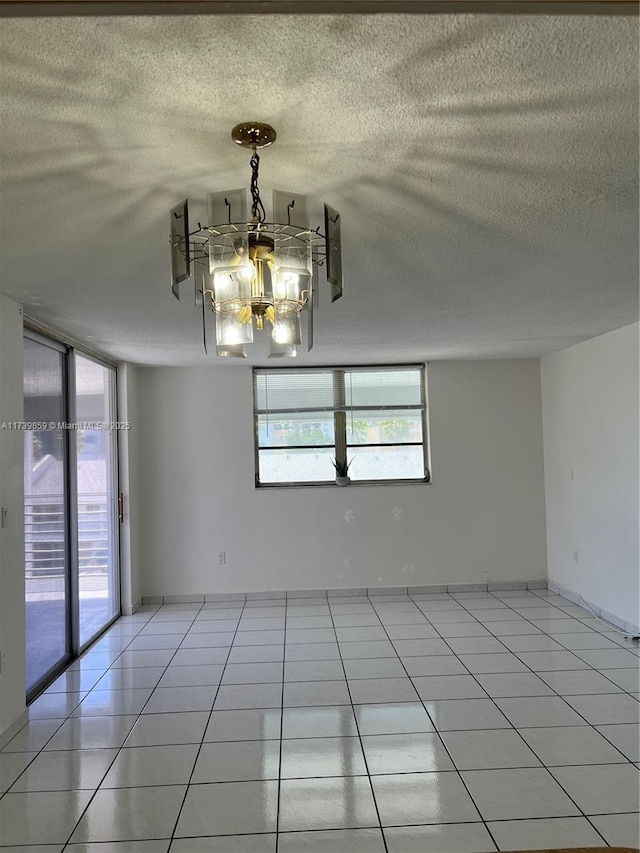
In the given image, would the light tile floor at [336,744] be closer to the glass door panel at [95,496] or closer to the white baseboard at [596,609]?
the white baseboard at [596,609]

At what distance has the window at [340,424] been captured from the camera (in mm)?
6977

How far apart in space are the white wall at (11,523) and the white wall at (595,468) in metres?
4.38

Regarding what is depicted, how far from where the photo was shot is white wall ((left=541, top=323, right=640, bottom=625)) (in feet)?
16.7

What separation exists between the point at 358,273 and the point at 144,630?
399 cm

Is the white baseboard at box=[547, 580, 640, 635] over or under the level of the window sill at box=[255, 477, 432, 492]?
under

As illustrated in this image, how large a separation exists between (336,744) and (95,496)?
130 inches

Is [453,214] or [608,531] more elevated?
[453,214]

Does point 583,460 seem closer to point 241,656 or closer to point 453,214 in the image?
point 241,656

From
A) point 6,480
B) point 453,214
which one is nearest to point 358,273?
point 453,214

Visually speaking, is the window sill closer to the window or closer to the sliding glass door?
the window

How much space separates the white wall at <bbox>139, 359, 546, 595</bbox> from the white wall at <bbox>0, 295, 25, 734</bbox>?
2.99 meters

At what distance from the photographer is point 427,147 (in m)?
1.94

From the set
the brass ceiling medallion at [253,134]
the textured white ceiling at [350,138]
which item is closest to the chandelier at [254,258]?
the brass ceiling medallion at [253,134]

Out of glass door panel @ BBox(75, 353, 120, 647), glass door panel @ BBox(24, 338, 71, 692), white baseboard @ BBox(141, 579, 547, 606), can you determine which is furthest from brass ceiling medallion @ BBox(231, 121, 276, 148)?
white baseboard @ BBox(141, 579, 547, 606)
